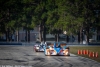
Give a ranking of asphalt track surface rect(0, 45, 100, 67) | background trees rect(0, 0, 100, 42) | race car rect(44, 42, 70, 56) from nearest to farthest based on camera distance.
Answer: asphalt track surface rect(0, 45, 100, 67) → race car rect(44, 42, 70, 56) → background trees rect(0, 0, 100, 42)

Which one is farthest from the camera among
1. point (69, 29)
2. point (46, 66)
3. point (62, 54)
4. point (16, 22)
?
point (16, 22)

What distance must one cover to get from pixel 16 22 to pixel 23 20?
2053mm

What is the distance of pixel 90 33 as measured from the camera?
75000 millimetres

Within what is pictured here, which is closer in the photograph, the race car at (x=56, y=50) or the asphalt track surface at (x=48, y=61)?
the asphalt track surface at (x=48, y=61)

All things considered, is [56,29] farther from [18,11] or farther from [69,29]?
[18,11]

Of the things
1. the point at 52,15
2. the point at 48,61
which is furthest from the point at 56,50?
the point at 52,15

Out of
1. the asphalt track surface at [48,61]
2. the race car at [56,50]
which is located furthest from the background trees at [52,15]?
the asphalt track surface at [48,61]

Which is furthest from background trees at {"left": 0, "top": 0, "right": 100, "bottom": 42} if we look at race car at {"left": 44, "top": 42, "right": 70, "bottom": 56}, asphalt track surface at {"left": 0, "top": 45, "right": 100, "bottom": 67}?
asphalt track surface at {"left": 0, "top": 45, "right": 100, "bottom": 67}

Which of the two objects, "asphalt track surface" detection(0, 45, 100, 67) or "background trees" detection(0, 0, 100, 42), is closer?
"asphalt track surface" detection(0, 45, 100, 67)

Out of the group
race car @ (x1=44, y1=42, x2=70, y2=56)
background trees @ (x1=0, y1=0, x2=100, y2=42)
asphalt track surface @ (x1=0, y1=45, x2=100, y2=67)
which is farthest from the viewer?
background trees @ (x1=0, y1=0, x2=100, y2=42)

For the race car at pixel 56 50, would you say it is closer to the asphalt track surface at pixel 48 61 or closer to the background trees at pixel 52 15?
the asphalt track surface at pixel 48 61

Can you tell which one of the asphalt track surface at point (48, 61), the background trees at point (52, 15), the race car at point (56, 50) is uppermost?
the background trees at point (52, 15)

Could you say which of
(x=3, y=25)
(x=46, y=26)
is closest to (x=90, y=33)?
(x=46, y=26)

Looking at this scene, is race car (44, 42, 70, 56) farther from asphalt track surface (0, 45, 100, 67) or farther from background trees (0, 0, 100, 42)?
background trees (0, 0, 100, 42)
